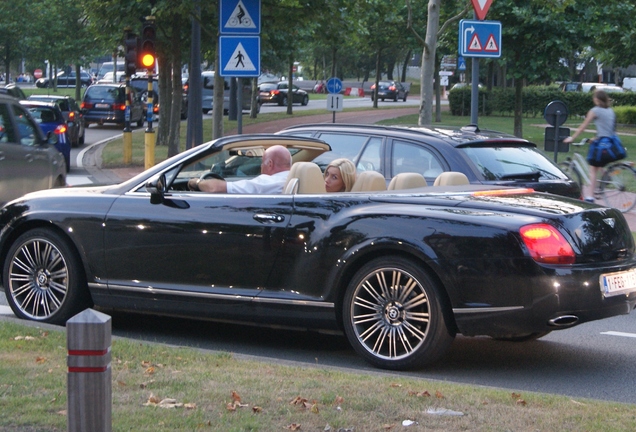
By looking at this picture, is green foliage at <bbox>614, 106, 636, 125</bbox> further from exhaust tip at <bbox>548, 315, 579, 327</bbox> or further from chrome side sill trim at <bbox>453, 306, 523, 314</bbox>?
chrome side sill trim at <bbox>453, 306, 523, 314</bbox>

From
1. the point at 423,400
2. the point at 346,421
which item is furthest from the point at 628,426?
the point at 346,421

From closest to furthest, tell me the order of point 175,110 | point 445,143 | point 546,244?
point 546,244 → point 445,143 → point 175,110

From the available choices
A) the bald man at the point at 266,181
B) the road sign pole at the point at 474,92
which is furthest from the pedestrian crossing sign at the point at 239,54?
the bald man at the point at 266,181

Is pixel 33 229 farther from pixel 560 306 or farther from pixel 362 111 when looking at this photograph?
pixel 362 111

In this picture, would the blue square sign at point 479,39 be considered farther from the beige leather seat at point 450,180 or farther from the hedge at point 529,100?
the hedge at point 529,100

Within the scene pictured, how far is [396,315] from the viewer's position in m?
6.42

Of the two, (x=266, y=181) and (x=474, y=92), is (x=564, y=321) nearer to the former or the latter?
(x=266, y=181)

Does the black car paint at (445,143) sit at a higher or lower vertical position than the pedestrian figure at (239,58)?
lower

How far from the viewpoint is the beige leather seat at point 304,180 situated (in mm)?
7016

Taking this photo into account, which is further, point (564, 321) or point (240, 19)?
point (240, 19)

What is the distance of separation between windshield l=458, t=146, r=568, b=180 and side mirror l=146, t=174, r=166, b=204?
3.30 m

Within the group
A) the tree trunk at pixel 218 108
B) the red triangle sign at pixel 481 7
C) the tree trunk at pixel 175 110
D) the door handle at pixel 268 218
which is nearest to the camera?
the door handle at pixel 268 218

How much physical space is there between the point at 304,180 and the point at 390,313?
118cm

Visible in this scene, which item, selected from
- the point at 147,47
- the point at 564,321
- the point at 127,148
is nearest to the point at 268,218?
the point at 564,321
